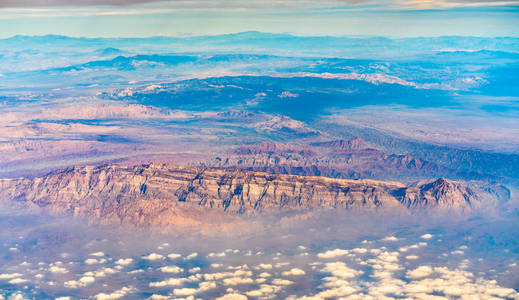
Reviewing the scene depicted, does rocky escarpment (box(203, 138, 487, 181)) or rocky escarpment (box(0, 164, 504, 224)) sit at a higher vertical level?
rocky escarpment (box(203, 138, 487, 181))

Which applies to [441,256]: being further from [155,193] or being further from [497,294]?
[155,193]

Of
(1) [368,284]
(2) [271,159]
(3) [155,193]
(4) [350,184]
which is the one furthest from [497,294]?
(2) [271,159]

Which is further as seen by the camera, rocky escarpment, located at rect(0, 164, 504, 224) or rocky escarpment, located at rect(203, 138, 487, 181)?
rocky escarpment, located at rect(203, 138, 487, 181)

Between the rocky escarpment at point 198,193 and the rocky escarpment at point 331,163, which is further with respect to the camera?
the rocky escarpment at point 331,163

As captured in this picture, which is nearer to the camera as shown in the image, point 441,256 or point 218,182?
point 441,256

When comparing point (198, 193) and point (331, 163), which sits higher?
point (331, 163)

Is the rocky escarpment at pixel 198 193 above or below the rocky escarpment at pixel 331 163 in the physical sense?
below

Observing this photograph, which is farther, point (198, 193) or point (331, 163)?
point (331, 163)

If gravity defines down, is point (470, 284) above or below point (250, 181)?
below
